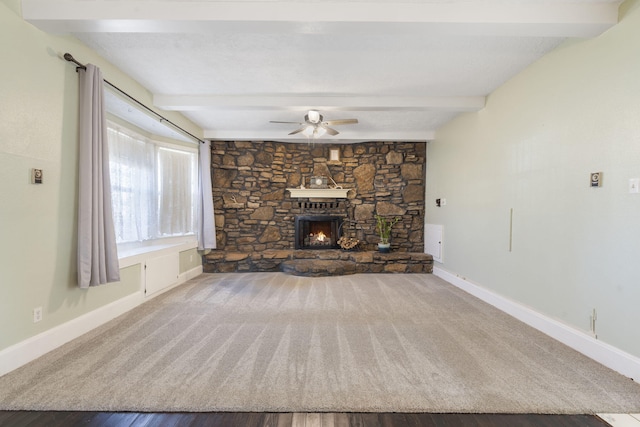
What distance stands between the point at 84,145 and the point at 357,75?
2.70m

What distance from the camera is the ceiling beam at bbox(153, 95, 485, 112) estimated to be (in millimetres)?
3506

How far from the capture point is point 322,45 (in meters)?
2.41

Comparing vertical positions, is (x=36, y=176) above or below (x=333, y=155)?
Result: below

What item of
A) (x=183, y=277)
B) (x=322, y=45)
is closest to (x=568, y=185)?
(x=322, y=45)

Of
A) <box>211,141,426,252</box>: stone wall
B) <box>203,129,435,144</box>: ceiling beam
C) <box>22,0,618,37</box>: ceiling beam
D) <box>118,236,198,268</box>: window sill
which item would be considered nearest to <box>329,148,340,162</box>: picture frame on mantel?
<box>211,141,426,252</box>: stone wall

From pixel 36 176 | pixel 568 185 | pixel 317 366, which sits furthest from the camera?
pixel 568 185

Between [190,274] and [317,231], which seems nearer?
[190,274]

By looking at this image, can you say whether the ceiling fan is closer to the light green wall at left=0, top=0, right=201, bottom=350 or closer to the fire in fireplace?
the fire in fireplace

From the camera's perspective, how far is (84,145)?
7.83 ft

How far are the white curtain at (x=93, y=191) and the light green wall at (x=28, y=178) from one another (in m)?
0.10

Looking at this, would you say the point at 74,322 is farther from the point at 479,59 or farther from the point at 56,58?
the point at 479,59

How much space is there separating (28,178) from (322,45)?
2546 mm

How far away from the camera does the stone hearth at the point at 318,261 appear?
16.5ft

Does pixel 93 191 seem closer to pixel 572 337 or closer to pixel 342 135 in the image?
pixel 342 135
